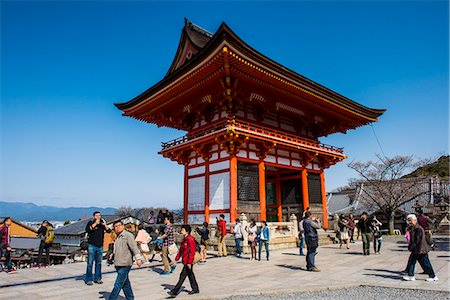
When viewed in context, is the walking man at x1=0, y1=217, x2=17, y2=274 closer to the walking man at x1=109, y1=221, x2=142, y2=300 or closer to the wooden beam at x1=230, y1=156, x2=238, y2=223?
the walking man at x1=109, y1=221, x2=142, y2=300

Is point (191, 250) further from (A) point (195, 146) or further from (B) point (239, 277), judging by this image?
(A) point (195, 146)

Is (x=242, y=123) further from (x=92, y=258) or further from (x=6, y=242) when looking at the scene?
(x=6, y=242)

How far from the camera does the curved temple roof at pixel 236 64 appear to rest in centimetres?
1495

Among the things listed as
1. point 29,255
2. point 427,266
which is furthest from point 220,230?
point 29,255

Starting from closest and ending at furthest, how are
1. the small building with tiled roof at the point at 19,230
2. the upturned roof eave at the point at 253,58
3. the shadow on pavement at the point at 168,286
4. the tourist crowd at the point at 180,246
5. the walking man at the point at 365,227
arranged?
1. the tourist crowd at the point at 180,246
2. the shadow on pavement at the point at 168,286
3. the walking man at the point at 365,227
4. the upturned roof eave at the point at 253,58
5. the small building with tiled roof at the point at 19,230

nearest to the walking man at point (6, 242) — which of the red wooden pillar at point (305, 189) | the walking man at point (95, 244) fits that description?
the walking man at point (95, 244)

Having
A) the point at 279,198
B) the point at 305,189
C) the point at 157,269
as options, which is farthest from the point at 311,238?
the point at 279,198

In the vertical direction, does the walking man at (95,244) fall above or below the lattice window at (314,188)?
below

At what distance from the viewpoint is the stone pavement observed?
783 cm

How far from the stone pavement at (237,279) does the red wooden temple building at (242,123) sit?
6.34 metres

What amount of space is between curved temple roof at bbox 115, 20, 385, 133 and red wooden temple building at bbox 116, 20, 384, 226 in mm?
57

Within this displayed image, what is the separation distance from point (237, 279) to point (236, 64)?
10981 mm

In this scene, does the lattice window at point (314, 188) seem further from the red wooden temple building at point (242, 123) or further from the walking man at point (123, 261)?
the walking man at point (123, 261)

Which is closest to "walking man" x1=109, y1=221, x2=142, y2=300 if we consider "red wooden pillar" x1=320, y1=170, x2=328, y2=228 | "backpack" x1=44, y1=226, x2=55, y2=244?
"backpack" x1=44, y1=226, x2=55, y2=244
